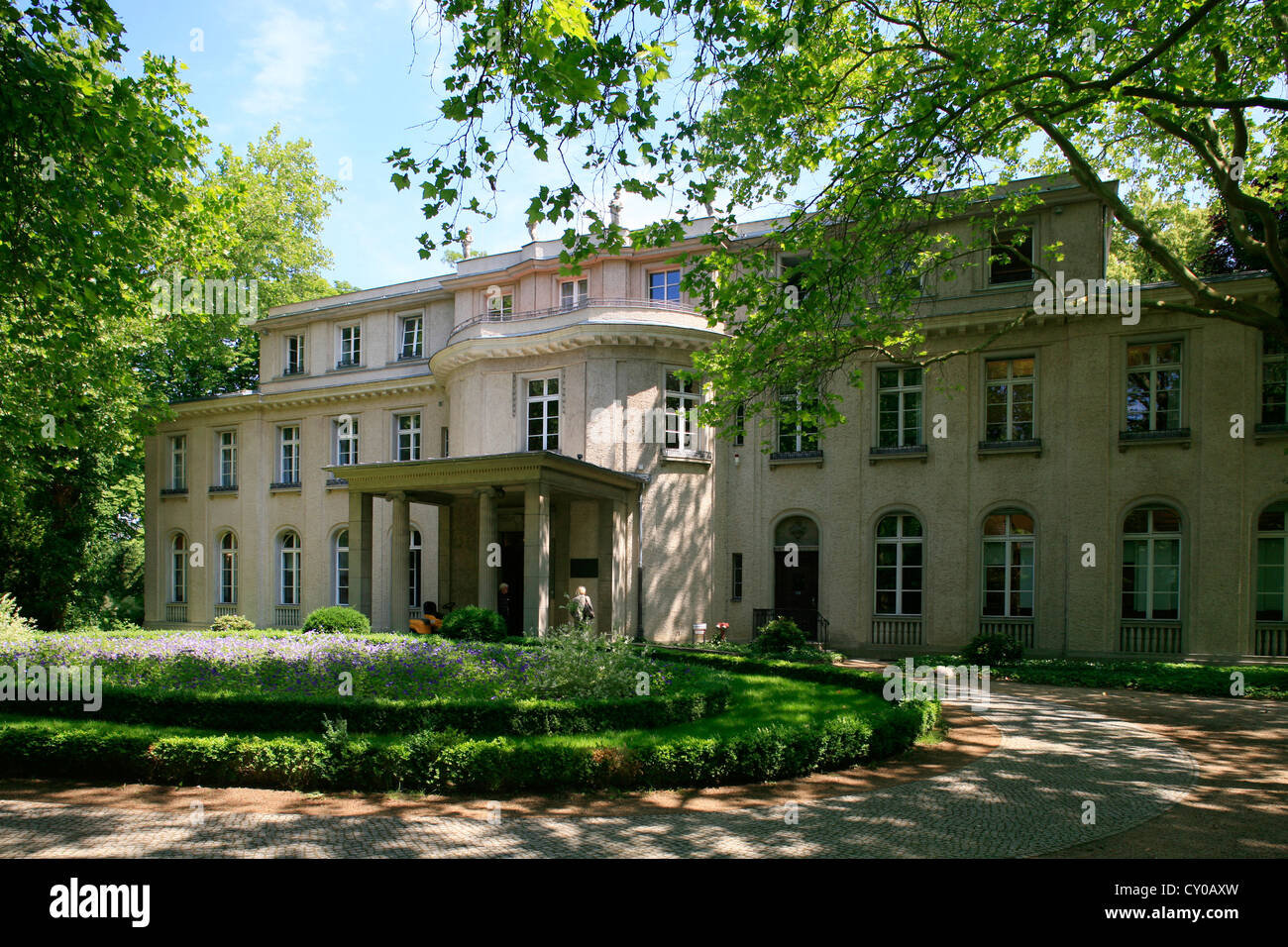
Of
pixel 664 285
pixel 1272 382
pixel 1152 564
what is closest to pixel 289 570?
pixel 664 285

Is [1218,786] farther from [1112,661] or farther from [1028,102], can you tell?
[1112,661]

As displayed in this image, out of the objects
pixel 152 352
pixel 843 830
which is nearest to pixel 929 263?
pixel 843 830

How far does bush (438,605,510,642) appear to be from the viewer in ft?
56.7

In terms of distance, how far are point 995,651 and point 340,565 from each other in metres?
22.0

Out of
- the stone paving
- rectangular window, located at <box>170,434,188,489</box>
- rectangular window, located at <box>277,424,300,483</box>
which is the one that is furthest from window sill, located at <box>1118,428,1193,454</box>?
rectangular window, located at <box>170,434,188,489</box>

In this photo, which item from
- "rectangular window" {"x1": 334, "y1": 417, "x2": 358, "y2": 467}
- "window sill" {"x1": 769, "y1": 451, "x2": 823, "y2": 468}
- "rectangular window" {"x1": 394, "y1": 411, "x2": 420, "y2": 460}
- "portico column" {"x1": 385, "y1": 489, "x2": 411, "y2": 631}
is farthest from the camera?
"rectangular window" {"x1": 334, "y1": 417, "x2": 358, "y2": 467}

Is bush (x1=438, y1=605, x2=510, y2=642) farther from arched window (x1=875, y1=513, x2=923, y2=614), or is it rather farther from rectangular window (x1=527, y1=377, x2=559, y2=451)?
arched window (x1=875, y1=513, x2=923, y2=614)

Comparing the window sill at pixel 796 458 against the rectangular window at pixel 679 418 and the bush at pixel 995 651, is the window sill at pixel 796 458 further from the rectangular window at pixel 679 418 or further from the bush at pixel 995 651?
the bush at pixel 995 651

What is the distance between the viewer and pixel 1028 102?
12383mm

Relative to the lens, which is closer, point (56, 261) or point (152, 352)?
point (56, 261)

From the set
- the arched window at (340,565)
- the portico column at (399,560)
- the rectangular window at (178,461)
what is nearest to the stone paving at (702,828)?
the portico column at (399,560)

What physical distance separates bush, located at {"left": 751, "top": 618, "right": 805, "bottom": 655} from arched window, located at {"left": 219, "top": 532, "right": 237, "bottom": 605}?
864 inches

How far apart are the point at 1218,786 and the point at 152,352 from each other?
35054 mm

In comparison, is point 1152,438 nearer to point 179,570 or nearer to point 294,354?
point 294,354
